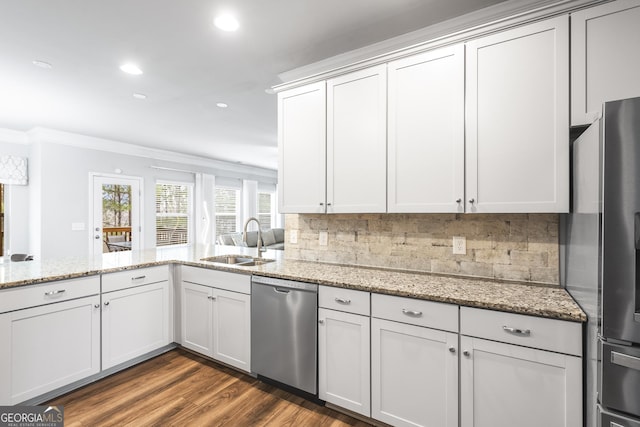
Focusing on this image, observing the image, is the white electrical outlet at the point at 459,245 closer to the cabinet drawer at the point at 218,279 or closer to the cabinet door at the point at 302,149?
the cabinet door at the point at 302,149

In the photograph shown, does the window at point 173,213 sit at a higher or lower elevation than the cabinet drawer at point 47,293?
higher

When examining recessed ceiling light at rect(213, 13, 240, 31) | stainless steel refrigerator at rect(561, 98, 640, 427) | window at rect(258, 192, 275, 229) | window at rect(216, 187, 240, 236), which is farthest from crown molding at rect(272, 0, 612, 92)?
window at rect(258, 192, 275, 229)

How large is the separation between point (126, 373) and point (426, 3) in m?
3.41

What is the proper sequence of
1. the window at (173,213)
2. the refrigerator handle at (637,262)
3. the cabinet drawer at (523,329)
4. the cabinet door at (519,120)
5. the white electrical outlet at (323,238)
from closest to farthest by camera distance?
the refrigerator handle at (637,262)
the cabinet drawer at (523,329)
the cabinet door at (519,120)
the white electrical outlet at (323,238)
the window at (173,213)

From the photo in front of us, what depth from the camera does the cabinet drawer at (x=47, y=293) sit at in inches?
77.5

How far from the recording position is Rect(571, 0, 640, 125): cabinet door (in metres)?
1.51

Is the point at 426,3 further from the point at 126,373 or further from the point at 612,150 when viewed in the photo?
the point at 126,373

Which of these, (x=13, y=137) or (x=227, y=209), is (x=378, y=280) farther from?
(x=227, y=209)

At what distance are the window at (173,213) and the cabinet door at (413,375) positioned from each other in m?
5.84

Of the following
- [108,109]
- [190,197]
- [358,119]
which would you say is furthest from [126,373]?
[190,197]

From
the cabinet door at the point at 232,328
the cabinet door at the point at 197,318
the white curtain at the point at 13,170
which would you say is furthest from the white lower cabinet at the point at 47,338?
the white curtain at the point at 13,170

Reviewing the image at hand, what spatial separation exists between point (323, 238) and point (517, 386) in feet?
5.50

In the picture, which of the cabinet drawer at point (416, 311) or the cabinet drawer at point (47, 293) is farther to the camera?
the cabinet drawer at point (47, 293)

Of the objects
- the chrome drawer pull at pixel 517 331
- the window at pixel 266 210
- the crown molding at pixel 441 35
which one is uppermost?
the crown molding at pixel 441 35
